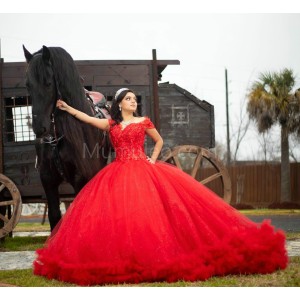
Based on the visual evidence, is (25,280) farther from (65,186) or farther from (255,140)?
(255,140)

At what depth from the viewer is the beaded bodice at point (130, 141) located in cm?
461

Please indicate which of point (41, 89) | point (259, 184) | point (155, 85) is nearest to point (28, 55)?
point (41, 89)

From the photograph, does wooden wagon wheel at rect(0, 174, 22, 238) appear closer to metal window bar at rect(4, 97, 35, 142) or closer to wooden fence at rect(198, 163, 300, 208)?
metal window bar at rect(4, 97, 35, 142)

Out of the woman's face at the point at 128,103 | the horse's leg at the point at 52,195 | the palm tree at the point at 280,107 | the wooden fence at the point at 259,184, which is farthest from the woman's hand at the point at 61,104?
the wooden fence at the point at 259,184

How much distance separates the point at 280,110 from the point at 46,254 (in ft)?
22.0

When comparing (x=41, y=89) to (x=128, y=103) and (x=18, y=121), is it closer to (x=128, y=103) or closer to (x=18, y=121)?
(x=128, y=103)

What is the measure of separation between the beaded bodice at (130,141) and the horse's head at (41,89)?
2.22 ft

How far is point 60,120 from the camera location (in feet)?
17.1

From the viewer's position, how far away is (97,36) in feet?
21.0

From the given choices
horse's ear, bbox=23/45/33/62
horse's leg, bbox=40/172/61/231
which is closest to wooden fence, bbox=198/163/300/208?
horse's leg, bbox=40/172/61/231

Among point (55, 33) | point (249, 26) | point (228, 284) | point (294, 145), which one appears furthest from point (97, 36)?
point (294, 145)

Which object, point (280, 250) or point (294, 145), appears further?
point (294, 145)

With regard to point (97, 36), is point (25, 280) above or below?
below

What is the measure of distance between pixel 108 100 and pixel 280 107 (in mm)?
3980
